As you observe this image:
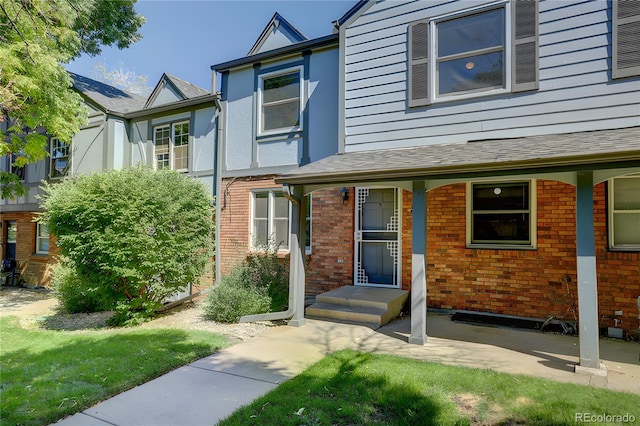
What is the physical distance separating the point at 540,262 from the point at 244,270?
5.72m

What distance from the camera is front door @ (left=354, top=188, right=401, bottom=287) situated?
7992 mm

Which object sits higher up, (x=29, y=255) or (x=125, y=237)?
(x=125, y=237)

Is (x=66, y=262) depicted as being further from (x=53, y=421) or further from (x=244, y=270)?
(x=53, y=421)

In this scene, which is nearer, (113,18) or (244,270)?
(244,270)

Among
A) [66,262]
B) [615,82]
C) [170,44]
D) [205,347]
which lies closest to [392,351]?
[205,347]

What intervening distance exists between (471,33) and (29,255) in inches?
639

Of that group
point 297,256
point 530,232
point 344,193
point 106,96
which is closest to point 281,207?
point 344,193

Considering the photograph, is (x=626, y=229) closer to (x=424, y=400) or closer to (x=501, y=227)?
(x=501, y=227)

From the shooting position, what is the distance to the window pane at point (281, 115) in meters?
9.19

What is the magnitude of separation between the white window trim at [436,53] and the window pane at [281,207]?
14.1 ft

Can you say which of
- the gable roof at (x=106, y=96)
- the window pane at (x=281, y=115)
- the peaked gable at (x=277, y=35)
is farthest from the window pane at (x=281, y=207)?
the gable roof at (x=106, y=96)

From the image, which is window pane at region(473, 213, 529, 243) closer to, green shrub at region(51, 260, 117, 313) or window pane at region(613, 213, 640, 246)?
window pane at region(613, 213, 640, 246)

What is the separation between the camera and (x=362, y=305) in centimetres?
691

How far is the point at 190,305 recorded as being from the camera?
889cm
